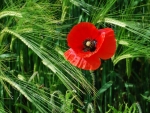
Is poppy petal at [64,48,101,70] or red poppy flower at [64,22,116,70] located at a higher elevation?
red poppy flower at [64,22,116,70]

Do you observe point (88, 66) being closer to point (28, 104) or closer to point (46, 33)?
point (46, 33)

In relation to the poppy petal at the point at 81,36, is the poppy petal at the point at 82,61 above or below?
below

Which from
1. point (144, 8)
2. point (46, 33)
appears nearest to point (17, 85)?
point (46, 33)
